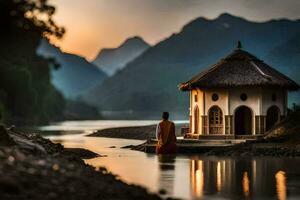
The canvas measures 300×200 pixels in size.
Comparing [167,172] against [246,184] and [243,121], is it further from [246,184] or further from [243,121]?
[243,121]

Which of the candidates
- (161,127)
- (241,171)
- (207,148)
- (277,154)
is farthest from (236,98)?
(241,171)

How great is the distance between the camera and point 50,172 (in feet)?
53.3

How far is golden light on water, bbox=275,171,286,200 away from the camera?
59.0 feet

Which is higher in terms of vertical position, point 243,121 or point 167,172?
point 243,121

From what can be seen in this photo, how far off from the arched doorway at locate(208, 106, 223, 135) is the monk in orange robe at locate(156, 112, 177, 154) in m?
10.5

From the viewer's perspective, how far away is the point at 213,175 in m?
23.3

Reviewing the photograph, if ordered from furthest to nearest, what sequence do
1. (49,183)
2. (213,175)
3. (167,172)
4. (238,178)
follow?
(167,172) → (213,175) → (238,178) → (49,183)

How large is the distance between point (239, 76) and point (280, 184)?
2043 cm

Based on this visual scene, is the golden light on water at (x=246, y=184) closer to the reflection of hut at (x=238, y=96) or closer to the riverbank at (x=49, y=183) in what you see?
the riverbank at (x=49, y=183)

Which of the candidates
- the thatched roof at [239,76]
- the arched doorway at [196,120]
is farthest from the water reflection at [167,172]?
the arched doorway at [196,120]

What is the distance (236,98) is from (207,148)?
19.0 feet

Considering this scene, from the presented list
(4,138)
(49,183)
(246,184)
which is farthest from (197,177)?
(49,183)

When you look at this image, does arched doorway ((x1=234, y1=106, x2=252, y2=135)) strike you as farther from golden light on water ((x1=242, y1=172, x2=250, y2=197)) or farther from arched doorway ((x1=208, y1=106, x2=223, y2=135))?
golden light on water ((x1=242, y1=172, x2=250, y2=197))

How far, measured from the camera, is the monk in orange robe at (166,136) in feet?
98.2
